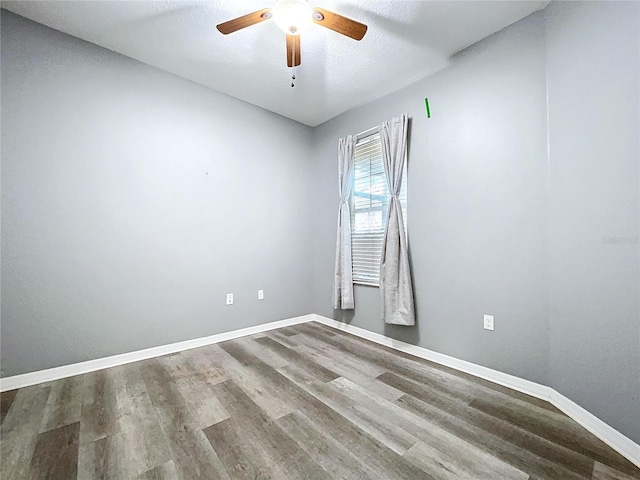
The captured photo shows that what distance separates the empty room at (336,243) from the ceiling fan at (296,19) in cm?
2

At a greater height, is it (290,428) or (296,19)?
(296,19)

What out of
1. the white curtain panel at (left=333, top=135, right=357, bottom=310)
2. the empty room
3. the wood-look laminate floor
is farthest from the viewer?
the white curtain panel at (left=333, top=135, right=357, bottom=310)

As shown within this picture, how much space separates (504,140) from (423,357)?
6.41ft

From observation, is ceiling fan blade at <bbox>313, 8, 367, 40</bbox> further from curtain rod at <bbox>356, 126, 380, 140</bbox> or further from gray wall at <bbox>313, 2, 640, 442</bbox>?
curtain rod at <bbox>356, 126, 380, 140</bbox>

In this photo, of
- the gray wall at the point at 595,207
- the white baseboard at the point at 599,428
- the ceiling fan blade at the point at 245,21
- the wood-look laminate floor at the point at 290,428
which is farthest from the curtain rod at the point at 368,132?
the white baseboard at the point at 599,428

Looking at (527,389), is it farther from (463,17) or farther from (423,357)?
(463,17)

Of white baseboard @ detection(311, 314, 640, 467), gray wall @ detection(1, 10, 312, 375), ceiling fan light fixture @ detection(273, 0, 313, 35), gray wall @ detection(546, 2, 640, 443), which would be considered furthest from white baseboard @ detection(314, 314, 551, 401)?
ceiling fan light fixture @ detection(273, 0, 313, 35)

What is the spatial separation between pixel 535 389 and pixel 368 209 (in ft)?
6.81

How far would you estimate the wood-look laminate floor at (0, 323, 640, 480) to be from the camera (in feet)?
3.91

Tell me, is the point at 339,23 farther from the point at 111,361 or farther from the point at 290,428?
the point at 111,361

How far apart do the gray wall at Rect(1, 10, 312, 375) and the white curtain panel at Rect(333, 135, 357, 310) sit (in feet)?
2.59

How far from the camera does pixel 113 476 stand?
115 centimetres

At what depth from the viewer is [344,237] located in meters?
3.17

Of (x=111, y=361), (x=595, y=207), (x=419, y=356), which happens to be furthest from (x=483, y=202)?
(x=111, y=361)
